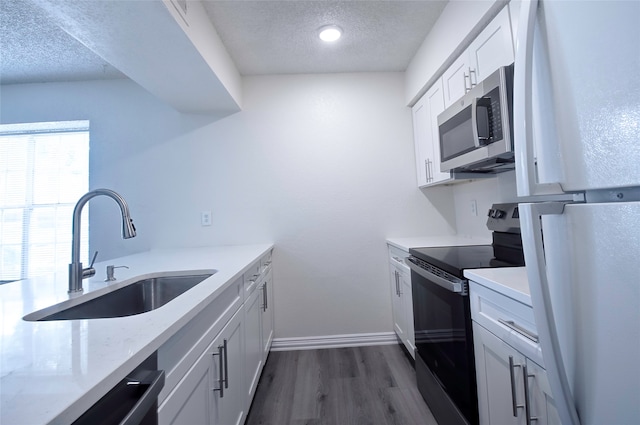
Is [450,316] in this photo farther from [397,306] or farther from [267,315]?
[267,315]

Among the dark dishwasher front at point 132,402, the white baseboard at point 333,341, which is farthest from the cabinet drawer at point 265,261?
the dark dishwasher front at point 132,402

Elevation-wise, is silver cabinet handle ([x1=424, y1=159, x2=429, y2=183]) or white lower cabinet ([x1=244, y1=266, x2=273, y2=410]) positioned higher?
silver cabinet handle ([x1=424, y1=159, x2=429, y2=183])

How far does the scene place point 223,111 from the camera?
7.97 feet

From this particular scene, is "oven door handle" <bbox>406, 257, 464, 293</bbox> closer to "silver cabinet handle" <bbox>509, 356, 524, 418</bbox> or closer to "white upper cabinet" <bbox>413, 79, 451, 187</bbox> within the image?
"silver cabinet handle" <bbox>509, 356, 524, 418</bbox>

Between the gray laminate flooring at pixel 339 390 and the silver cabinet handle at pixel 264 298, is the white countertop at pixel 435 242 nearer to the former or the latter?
the gray laminate flooring at pixel 339 390

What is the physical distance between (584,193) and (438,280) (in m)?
0.83

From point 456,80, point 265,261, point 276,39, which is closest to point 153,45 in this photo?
point 276,39

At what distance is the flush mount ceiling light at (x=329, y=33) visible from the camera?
1880 millimetres

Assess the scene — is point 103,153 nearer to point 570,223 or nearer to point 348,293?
point 348,293

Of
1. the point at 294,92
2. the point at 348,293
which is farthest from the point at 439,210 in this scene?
the point at 294,92

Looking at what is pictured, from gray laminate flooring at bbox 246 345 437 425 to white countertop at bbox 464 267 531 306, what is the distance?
3.36ft

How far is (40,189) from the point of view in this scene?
2438mm

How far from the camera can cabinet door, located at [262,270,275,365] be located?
6.23 feet

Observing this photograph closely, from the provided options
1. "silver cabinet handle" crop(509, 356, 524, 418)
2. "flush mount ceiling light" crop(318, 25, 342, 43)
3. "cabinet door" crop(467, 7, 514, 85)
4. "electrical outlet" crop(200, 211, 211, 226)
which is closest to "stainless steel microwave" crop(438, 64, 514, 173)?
"cabinet door" crop(467, 7, 514, 85)
